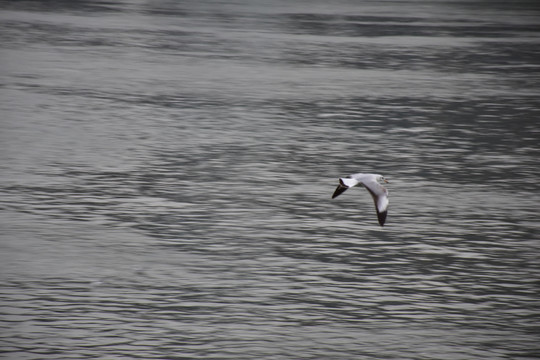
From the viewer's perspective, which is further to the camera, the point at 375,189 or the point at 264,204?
the point at 264,204

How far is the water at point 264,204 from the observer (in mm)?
4078

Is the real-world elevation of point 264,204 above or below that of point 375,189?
below

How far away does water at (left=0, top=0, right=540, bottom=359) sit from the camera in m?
4.08

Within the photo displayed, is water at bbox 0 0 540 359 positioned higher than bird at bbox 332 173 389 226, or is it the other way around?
bird at bbox 332 173 389 226

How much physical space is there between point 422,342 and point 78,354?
116cm

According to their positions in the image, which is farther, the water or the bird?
the bird

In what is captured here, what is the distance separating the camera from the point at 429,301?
174 inches

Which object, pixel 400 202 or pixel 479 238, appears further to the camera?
pixel 400 202

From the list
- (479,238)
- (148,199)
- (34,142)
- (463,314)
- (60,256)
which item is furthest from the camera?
(34,142)

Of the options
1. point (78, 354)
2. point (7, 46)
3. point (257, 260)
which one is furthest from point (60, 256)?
point (7, 46)

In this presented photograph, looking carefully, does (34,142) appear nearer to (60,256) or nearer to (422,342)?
(60,256)

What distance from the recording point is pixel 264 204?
19.5ft

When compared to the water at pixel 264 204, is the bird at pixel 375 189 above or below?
above

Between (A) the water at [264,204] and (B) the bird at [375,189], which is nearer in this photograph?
(A) the water at [264,204]
